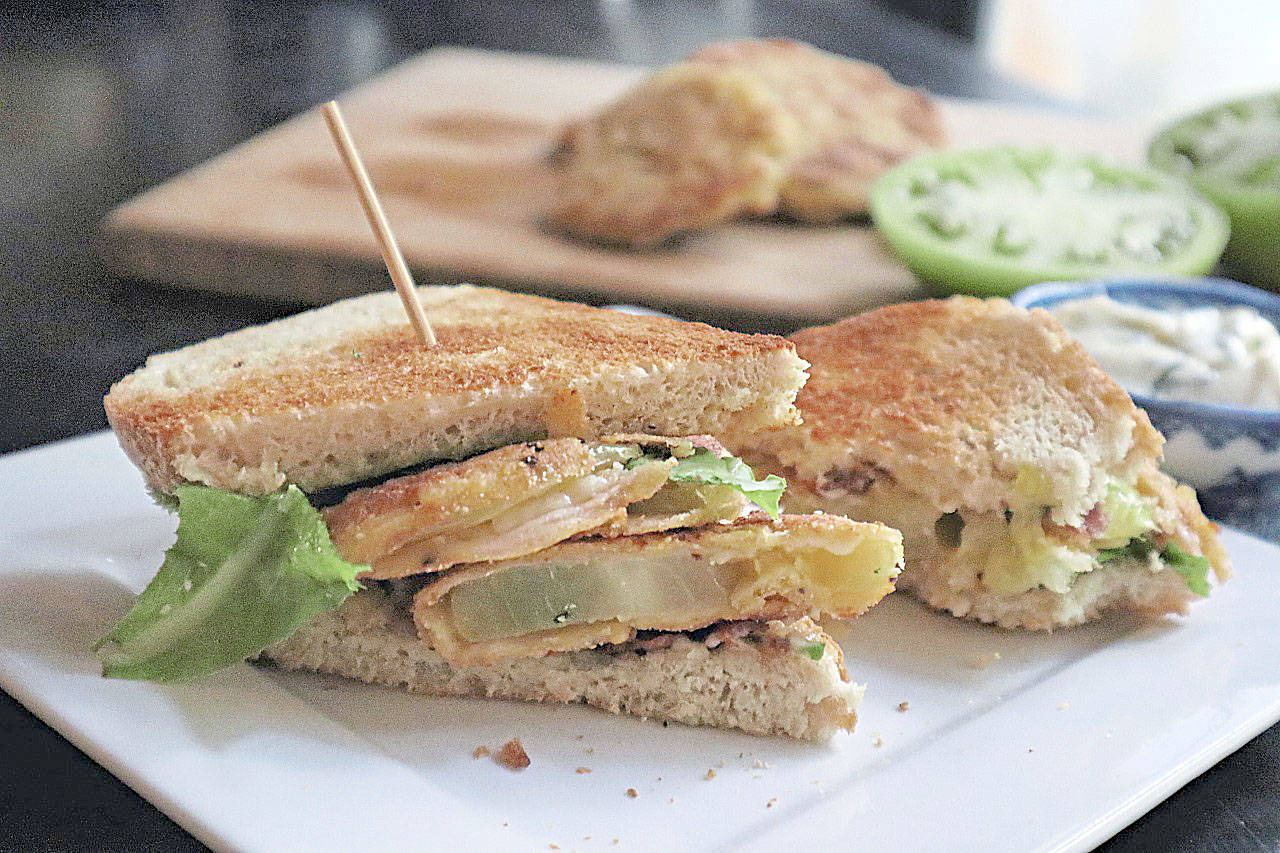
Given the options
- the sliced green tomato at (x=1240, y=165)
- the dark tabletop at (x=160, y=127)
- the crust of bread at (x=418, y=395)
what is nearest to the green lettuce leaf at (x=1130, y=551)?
the dark tabletop at (x=160, y=127)

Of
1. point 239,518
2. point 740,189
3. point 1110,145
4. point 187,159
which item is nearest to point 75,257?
point 187,159

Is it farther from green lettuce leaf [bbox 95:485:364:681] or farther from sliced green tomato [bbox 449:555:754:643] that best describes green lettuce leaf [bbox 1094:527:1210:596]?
green lettuce leaf [bbox 95:485:364:681]

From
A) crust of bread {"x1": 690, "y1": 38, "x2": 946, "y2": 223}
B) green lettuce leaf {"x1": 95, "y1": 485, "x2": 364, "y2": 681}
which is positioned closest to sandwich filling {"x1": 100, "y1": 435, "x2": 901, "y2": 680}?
green lettuce leaf {"x1": 95, "y1": 485, "x2": 364, "y2": 681}

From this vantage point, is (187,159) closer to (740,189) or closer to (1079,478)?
(740,189)

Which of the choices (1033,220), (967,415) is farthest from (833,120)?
(967,415)

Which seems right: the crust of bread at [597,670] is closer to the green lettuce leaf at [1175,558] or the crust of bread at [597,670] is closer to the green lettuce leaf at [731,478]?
the green lettuce leaf at [731,478]

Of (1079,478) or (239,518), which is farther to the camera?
(1079,478)

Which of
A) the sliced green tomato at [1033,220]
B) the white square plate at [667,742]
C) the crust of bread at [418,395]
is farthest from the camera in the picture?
the sliced green tomato at [1033,220]
